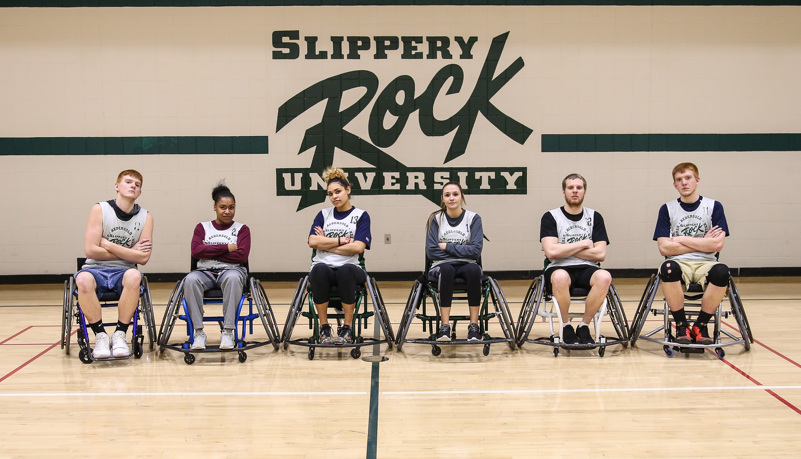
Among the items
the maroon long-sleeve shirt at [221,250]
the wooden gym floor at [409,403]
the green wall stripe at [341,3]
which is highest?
the green wall stripe at [341,3]

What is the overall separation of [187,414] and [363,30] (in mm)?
4456

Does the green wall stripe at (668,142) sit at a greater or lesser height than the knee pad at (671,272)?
greater

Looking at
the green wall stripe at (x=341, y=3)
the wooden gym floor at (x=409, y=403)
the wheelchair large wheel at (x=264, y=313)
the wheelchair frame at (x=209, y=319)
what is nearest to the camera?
the wooden gym floor at (x=409, y=403)

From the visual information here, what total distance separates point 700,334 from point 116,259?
3220 millimetres

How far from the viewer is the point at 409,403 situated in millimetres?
3271

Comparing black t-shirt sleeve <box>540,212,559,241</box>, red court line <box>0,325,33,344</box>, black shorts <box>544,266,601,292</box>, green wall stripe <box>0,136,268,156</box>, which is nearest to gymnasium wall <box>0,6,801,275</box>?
green wall stripe <box>0,136,268,156</box>

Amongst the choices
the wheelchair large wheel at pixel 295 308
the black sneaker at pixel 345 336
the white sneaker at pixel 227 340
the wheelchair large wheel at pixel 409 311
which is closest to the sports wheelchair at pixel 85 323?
the white sneaker at pixel 227 340

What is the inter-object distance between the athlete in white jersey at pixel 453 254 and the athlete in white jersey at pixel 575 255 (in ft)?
1.30

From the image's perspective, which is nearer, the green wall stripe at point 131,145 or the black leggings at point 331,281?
the black leggings at point 331,281

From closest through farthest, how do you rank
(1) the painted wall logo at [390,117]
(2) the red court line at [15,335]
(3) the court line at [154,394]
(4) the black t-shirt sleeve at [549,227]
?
(3) the court line at [154,394] < (4) the black t-shirt sleeve at [549,227] < (2) the red court line at [15,335] < (1) the painted wall logo at [390,117]

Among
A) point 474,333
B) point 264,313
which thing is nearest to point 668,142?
point 474,333

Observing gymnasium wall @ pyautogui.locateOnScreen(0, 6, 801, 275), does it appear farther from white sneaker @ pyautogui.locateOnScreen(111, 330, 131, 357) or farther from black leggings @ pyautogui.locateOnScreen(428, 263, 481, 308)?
white sneaker @ pyautogui.locateOnScreen(111, 330, 131, 357)

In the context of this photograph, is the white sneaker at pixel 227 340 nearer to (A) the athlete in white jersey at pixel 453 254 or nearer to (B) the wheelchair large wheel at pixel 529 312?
(A) the athlete in white jersey at pixel 453 254

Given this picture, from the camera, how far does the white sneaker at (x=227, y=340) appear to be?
3.98 metres
